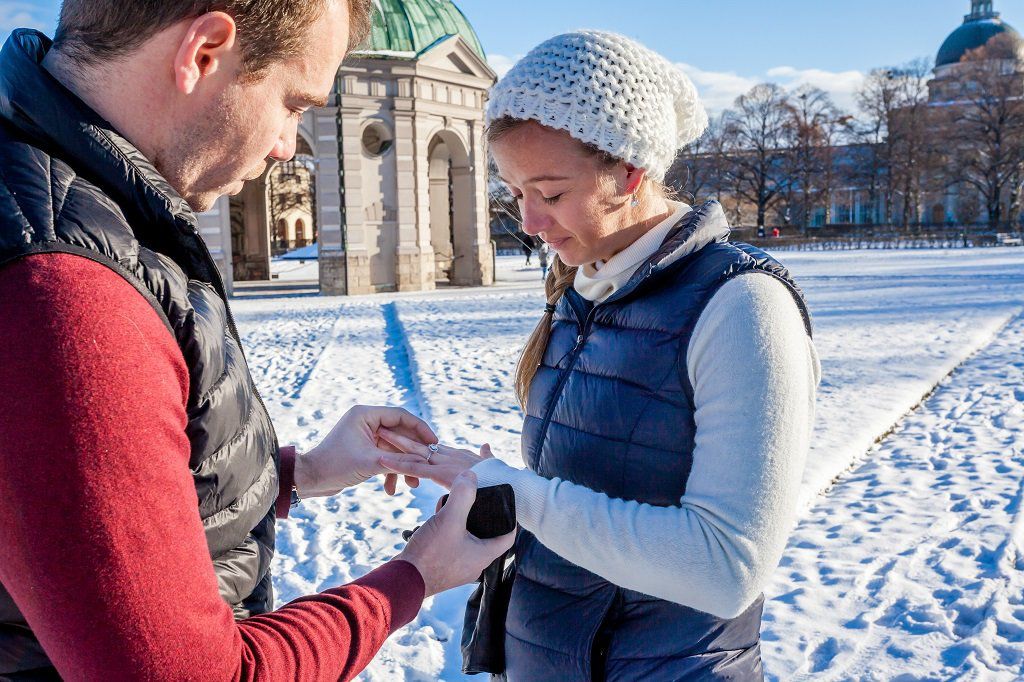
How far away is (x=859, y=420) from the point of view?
26.7 ft

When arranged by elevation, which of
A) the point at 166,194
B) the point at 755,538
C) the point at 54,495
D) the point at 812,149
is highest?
the point at 812,149

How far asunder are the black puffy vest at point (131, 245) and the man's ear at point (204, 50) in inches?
5.6

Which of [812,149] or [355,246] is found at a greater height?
[812,149]

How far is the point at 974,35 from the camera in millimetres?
78062

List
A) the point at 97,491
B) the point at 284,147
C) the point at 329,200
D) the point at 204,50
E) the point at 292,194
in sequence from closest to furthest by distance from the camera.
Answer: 1. the point at 97,491
2. the point at 204,50
3. the point at 284,147
4. the point at 329,200
5. the point at 292,194

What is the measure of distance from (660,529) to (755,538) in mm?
201

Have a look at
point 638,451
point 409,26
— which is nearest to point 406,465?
point 638,451

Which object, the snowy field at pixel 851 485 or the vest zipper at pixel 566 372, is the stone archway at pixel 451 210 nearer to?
the snowy field at pixel 851 485

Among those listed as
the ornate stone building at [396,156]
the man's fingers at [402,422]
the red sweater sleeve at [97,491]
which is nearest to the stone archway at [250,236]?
the ornate stone building at [396,156]

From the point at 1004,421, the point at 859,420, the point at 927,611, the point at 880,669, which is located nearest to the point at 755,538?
the point at 880,669

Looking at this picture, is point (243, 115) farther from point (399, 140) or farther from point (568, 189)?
point (399, 140)

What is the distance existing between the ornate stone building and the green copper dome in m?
0.04

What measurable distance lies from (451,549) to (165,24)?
3.24ft

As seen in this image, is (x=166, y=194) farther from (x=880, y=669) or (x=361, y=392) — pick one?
(x=361, y=392)
